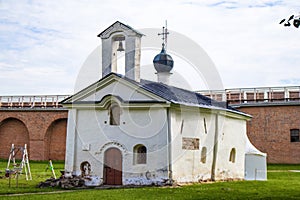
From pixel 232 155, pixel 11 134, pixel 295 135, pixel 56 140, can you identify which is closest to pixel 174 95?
pixel 232 155

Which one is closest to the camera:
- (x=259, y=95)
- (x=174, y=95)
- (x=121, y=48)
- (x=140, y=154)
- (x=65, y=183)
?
(x=65, y=183)

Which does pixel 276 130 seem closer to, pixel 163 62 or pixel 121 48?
pixel 163 62

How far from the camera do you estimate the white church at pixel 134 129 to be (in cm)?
1638

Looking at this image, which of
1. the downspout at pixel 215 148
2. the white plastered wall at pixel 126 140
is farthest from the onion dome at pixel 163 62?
the white plastered wall at pixel 126 140

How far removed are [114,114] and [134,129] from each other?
1009 mm

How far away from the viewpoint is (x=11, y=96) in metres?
34.2

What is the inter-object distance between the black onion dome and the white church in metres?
2.68

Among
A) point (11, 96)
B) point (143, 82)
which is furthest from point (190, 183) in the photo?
point (11, 96)

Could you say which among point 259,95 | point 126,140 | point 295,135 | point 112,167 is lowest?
point 112,167

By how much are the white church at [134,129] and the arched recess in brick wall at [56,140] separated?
16274 millimetres

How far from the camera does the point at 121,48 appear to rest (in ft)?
59.9

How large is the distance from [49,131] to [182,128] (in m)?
18.5

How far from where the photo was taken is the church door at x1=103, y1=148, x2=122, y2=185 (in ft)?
55.1

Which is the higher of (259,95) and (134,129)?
(259,95)
